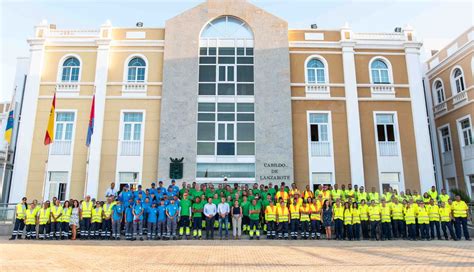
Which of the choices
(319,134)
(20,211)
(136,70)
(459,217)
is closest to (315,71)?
(319,134)

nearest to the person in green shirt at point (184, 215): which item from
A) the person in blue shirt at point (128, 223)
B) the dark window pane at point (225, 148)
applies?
the person in blue shirt at point (128, 223)

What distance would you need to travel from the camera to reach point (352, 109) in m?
21.3

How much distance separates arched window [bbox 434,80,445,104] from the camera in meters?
25.1

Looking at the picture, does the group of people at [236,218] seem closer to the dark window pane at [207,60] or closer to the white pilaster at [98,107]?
the white pilaster at [98,107]

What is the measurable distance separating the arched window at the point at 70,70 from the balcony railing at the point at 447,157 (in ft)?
80.9

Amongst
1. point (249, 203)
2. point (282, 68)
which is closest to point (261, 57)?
point (282, 68)

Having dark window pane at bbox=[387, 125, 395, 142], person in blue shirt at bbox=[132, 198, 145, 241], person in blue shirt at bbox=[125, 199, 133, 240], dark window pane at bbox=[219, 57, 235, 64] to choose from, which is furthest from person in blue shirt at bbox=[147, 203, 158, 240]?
dark window pane at bbox=[387, 125, 395, 142]

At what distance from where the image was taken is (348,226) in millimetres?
14070

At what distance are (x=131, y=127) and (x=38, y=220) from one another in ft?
25.9

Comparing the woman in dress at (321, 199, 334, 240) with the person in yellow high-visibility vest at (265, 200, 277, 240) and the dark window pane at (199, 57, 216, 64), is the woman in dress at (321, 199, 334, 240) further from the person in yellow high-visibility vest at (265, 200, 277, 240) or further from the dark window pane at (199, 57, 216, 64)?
the dark window pane at (199, 57, 216, 64)

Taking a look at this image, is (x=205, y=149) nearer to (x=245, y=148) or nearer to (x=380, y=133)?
(x=245, y=148)

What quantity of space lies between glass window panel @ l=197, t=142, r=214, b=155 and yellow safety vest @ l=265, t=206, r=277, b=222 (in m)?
7.01

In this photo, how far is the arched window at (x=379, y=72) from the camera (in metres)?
22.3

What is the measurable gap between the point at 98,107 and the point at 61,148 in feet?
10.3
